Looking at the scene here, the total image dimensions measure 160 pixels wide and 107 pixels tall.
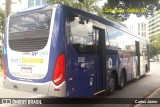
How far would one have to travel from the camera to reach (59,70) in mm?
7852

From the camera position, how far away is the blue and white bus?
26.0 feet

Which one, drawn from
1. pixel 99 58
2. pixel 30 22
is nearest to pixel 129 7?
pixel 99 58

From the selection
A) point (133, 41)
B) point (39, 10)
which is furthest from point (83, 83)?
point (133, 41)

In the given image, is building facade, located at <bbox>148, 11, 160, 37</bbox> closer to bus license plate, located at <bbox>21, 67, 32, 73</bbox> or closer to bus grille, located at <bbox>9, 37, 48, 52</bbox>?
bus grille, located at <bbox>9, 37, 48, 52</bbox>

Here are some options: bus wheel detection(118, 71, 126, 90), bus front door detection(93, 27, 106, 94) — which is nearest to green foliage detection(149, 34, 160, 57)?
bus wheel detection(118, 71, 126, 90)

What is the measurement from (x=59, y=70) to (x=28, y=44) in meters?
1.46

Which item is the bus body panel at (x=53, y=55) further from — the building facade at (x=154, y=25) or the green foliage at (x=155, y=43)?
the building facade at (x=154, y=25)

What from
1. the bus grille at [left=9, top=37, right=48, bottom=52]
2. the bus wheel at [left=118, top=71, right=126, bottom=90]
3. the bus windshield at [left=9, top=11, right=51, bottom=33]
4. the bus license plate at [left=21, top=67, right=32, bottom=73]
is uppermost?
the bus windshield at [left=9, top=11, right=51, bottom=33]

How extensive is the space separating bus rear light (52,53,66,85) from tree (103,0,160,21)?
5.51m

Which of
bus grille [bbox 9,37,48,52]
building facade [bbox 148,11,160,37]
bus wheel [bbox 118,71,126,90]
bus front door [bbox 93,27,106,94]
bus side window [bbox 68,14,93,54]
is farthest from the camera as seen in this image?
building facade [bbox 148,11,160,37]

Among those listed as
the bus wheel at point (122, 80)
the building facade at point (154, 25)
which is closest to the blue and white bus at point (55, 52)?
the bus wheel at point (122, 80)

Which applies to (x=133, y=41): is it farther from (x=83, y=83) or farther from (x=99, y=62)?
(x=83, y=83)

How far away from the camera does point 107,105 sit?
31.6 ft

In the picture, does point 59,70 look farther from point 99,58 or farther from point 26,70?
point 99,58
